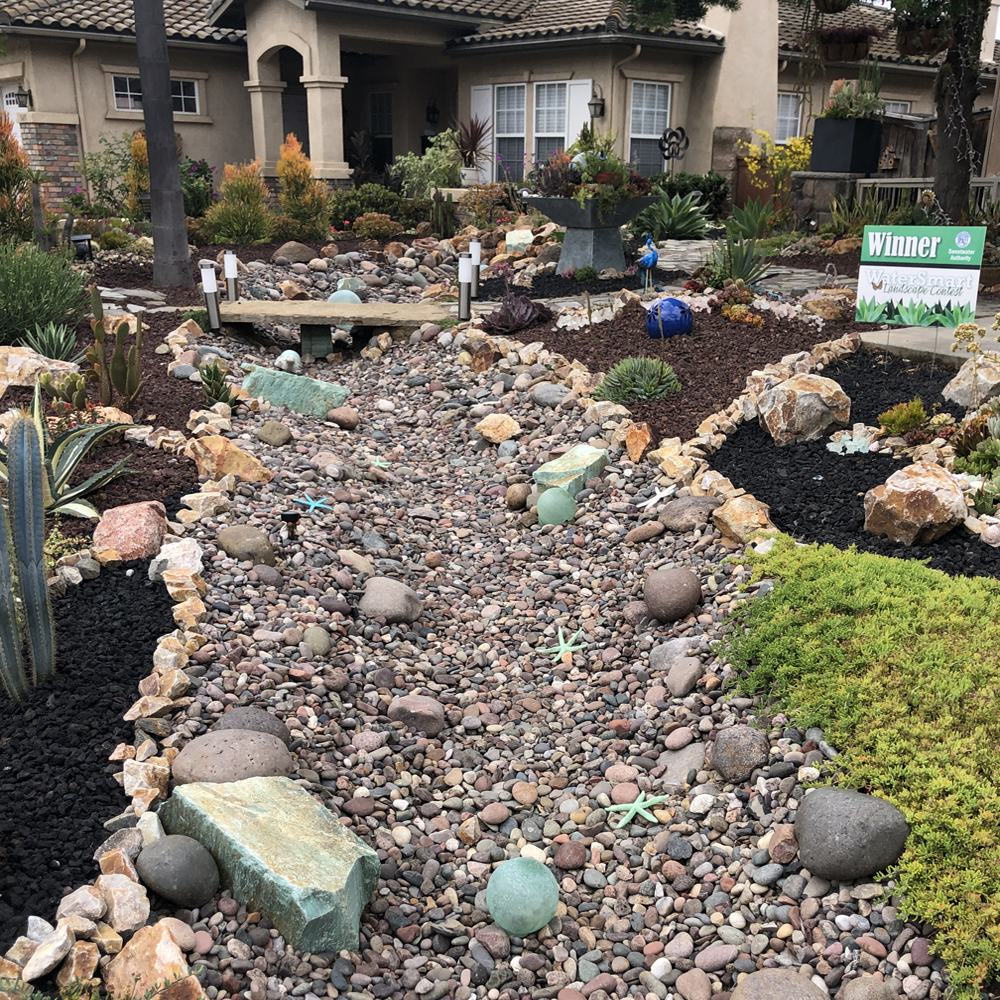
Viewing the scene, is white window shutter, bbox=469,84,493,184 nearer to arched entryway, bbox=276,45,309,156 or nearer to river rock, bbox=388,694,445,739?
arched entryway, bbox=276,45,309,156

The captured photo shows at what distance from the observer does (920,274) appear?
6.09m

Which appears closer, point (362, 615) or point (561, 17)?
point (362, 615)

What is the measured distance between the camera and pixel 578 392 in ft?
23.5

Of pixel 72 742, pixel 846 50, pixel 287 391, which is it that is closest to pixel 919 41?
pixel 846 50

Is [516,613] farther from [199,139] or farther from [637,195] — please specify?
[199,139]

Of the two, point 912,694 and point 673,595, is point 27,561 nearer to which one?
point 673,595

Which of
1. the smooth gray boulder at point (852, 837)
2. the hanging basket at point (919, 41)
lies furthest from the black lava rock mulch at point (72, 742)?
the hanging basket at point (919, 41)

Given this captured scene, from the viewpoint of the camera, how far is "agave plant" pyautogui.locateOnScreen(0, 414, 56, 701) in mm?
3410

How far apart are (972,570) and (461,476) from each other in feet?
11.9

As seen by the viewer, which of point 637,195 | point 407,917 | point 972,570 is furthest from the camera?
point 637,195

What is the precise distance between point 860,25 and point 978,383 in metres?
17.8

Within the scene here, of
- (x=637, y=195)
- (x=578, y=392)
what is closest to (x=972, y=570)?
(x=578, y=392)

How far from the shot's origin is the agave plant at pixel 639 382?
672cm

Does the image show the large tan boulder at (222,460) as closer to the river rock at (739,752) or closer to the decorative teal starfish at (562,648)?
the decorative teal starfish at (562,648)
